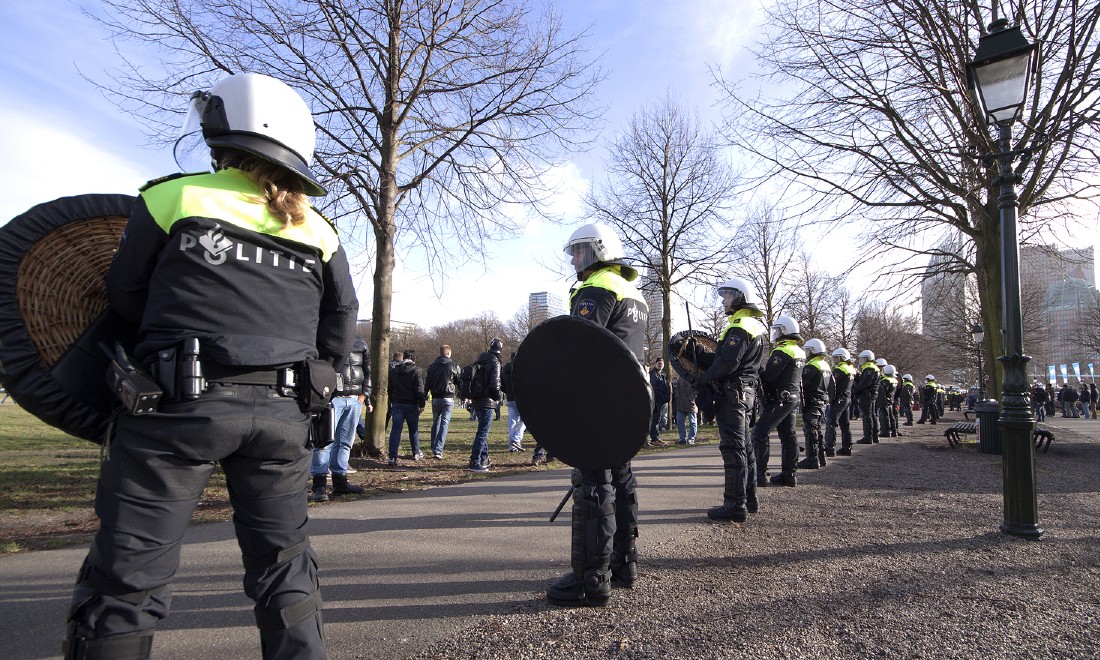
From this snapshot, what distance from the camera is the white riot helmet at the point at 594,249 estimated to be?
12.1 ft

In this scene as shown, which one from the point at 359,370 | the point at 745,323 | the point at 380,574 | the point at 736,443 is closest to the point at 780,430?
the point at 745,323

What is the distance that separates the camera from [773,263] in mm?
26734

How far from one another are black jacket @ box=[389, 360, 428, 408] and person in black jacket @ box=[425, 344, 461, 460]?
0.68 feet

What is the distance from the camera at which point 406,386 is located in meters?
10.5

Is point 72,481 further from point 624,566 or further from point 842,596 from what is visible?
point 842,596

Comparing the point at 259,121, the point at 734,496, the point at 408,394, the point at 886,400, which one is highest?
the point at 259,121

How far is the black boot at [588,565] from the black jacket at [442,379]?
7.38 m

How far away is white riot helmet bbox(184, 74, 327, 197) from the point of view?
6.87 ft

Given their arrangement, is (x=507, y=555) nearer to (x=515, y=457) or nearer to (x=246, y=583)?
(x=246, y=583)

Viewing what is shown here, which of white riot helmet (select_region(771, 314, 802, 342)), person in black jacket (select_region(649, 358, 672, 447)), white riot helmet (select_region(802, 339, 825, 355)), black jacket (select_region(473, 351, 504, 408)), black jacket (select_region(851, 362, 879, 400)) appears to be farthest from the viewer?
black jacket (select_region(851, 362, 879, 400))

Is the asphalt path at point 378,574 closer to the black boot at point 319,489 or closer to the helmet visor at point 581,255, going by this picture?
the black boot at point 319,489

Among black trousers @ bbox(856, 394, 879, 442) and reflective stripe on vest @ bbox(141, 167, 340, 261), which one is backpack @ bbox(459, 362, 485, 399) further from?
black trousers @ bbox(856, 394, 879, 442)

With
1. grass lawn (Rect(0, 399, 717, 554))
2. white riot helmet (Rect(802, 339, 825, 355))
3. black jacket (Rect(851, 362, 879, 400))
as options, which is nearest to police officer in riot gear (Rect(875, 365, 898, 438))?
black jacket (Rect(851, 362, 879, 400))

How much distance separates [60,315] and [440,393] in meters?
8.37
